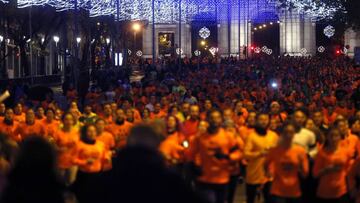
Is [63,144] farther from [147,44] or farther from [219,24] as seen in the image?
[147,44]

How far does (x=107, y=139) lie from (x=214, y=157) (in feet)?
7.05

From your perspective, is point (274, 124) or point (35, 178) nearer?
point (35, 178)

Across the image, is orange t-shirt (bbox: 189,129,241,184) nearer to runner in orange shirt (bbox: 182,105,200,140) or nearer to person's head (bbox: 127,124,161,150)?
runner in orange shirt (bbox: 182,105,200,140)

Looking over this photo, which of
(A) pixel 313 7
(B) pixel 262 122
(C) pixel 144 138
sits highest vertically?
(A) pixel 313 7

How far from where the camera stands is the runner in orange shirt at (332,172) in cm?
1009

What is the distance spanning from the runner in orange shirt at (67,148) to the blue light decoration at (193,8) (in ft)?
105

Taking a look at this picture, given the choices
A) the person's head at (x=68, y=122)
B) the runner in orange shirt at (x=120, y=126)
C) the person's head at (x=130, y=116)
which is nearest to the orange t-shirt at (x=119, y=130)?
the runner in orange shirt at (x=120, y=126)

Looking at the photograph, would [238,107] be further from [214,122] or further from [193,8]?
[193,8]

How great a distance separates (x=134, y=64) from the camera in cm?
8606

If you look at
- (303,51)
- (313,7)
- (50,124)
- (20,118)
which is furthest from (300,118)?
(303,51)

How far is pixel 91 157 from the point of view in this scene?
11477 mm

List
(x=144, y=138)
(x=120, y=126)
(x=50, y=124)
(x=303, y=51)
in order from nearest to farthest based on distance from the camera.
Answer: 1. (x=144, y=138)
2. (x=120, y=126)
3. (x=50, y=124)
4. (x=303, y=51)

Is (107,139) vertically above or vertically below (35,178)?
below

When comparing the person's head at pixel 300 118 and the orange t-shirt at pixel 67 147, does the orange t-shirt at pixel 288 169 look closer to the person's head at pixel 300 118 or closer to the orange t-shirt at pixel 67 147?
the person's head at pixel 300 118
